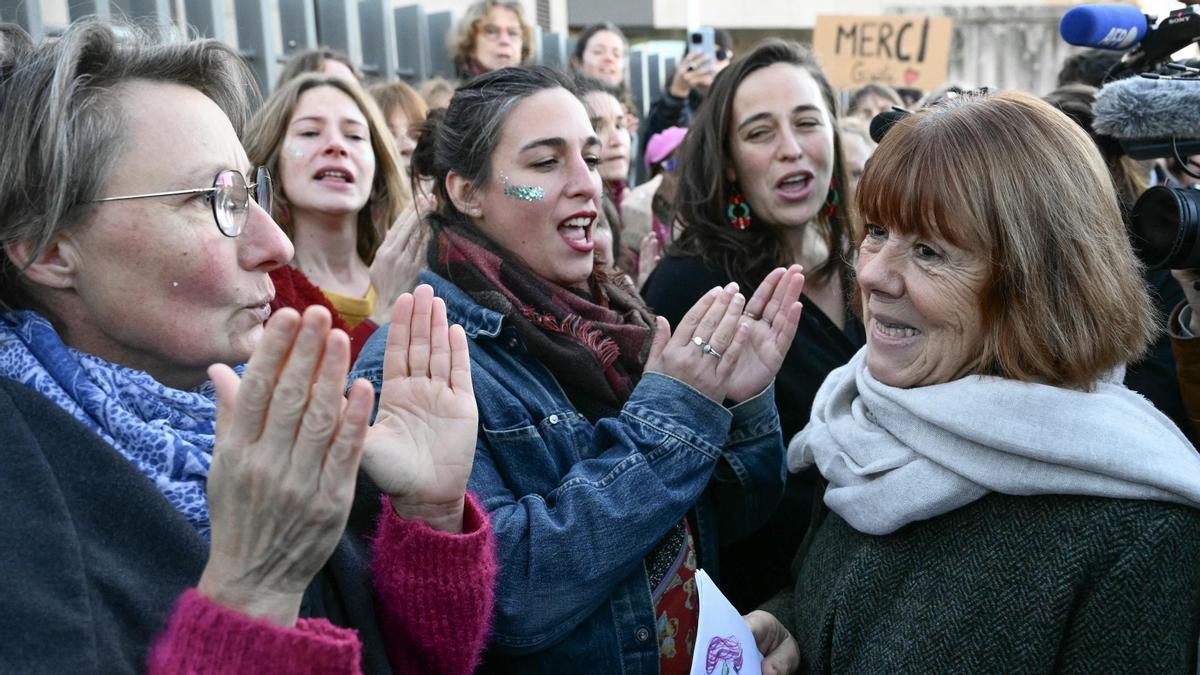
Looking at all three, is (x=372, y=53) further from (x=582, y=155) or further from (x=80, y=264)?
(x=80, y=264)

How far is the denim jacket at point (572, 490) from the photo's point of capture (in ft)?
6.16

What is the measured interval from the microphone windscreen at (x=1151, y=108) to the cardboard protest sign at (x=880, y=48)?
5420mm

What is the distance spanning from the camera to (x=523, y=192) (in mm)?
2438

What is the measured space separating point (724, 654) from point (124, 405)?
1.07 meters

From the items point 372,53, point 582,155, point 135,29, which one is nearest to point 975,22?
point 372,53

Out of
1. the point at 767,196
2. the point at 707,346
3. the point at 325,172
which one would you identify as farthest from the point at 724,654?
the point at 325,172

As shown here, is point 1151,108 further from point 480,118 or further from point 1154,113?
point 480,118

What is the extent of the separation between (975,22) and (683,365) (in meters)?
13.0

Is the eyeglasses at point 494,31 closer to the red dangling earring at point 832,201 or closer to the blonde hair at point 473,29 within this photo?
the blonde hair at point 473,29

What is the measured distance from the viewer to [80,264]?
1.56 m

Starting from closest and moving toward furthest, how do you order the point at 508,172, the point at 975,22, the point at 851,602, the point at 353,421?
the point at 353,421 < the point at 851,602 < the point at 508,172 < the point at 975,22

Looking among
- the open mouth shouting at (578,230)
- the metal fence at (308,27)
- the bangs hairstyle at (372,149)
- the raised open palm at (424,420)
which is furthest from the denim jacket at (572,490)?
the metal fence at (308,27)

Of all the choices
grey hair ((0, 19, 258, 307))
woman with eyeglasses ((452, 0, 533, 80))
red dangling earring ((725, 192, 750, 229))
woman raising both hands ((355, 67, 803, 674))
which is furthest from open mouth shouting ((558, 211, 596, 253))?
woman with eyeglasses ((452, 0, 533, 80))

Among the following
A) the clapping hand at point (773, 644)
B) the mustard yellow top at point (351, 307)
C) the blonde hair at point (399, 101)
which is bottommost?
the clapping hand at point (773, 644)
